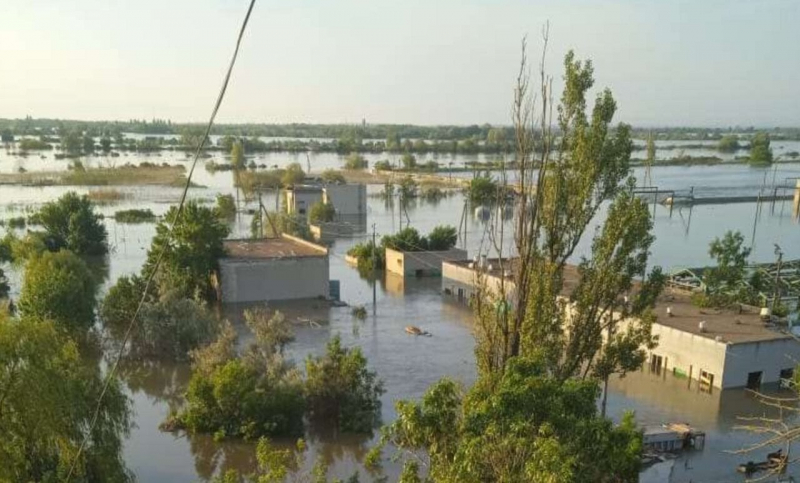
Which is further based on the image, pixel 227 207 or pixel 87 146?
pixel 87 146

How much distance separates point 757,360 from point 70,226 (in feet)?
82.6

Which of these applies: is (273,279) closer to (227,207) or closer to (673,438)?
(673,438)

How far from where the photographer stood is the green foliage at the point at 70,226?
27.2 m

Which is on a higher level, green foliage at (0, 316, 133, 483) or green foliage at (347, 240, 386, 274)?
green foliage at (0, 316, 133, 483)

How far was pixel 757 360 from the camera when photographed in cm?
1444

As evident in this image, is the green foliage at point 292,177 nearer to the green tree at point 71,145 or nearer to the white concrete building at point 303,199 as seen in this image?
the white concrete building at point 303,199

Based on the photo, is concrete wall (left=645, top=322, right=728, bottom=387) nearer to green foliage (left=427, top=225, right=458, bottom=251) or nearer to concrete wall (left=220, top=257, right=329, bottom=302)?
concrete wall (left=220, top=257, right=329, bottom=302)

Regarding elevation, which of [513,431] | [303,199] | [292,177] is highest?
[513,431]

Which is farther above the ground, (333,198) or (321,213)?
(333,198)

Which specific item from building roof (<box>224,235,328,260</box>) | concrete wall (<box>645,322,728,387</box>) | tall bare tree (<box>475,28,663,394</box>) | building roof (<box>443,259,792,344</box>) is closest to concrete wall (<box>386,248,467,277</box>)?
building roof (<box>224,235,328,260</box>)

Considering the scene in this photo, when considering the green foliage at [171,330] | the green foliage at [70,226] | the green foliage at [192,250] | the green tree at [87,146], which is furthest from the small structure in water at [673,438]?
the green tree at [87,146]

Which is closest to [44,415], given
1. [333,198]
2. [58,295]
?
[58,295]

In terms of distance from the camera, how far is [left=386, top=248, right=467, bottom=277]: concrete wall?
24.7 metres

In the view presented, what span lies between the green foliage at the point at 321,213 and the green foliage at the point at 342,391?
21969mm
